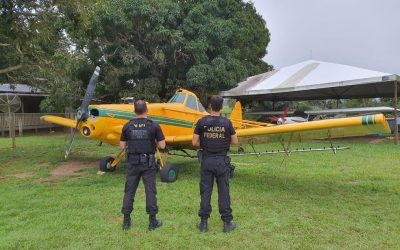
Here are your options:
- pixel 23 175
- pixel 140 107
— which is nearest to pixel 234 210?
pixel 140 107

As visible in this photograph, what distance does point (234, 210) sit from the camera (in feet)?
21.9

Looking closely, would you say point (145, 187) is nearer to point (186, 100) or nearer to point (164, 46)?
point (186, 100)

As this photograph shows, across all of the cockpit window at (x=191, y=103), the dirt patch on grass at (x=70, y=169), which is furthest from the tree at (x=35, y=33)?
the cockpit window at (x=191, y=103)

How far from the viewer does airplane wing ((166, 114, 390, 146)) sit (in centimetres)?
659

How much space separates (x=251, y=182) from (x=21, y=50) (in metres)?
8.22

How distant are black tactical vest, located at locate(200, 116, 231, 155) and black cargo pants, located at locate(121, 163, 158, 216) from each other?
892 mm

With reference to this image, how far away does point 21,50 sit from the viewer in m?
12.1

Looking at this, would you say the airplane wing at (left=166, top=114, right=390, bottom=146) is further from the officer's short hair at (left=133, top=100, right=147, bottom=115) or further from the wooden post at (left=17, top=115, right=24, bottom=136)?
the wooden post at (left=17, top=115, right=24, bottom=136)

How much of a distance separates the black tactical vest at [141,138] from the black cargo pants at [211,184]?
825 mm

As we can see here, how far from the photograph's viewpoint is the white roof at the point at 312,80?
19.0 meters

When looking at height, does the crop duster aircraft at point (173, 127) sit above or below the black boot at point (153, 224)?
above

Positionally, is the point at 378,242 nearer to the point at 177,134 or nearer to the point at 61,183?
the point at 177,134

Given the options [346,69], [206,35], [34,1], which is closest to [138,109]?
[34,1]

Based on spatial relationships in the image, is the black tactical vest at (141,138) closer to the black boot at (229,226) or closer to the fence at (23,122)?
the black boot at (229,226)
